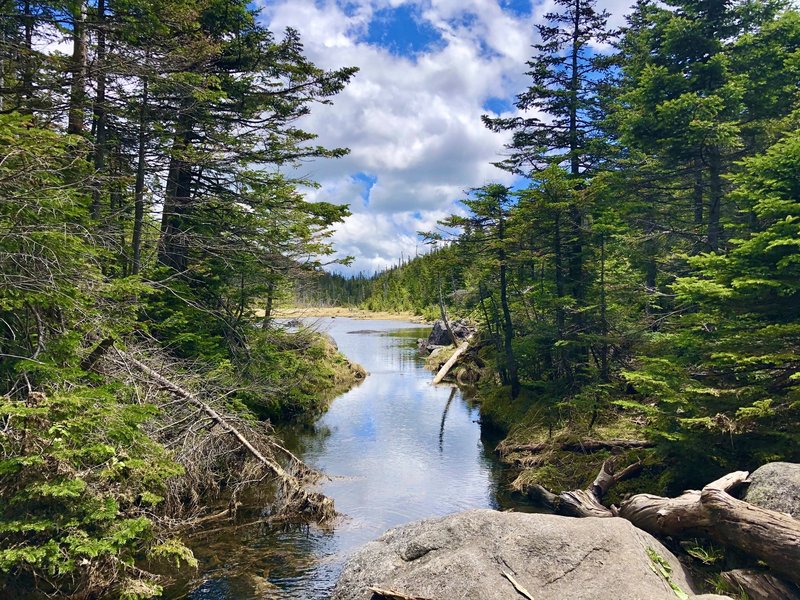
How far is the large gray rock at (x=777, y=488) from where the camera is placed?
6831 millimetres

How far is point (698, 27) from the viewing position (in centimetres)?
1477

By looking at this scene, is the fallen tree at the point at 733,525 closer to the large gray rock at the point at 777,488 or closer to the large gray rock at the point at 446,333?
the large gray rock at the point at 777,488

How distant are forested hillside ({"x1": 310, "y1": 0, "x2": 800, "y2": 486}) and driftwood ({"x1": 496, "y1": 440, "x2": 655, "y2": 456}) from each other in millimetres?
471

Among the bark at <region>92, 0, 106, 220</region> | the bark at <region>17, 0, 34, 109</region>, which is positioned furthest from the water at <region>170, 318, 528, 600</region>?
the bark at <region>17, 0, 34, 109</region>

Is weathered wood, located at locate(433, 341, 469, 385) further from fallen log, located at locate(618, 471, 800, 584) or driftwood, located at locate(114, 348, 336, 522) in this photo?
fallen log, located at locate(618, 471, 800, 584)

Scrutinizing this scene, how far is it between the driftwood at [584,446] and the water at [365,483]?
99 cm

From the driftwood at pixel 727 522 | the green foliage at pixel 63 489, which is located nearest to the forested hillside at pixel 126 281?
the green foliage at pixel 63 489

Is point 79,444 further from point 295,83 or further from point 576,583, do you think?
point 295,83

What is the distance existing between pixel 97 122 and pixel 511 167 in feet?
51.3

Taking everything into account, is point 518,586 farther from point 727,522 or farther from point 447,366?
point 447,366

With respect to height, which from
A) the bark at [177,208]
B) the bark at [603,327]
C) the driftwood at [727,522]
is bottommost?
the driftwood at [727,522]

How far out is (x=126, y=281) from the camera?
8.12m

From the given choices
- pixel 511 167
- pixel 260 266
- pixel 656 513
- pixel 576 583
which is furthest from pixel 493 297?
pixel 576 583

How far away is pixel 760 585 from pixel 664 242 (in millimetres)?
12804
